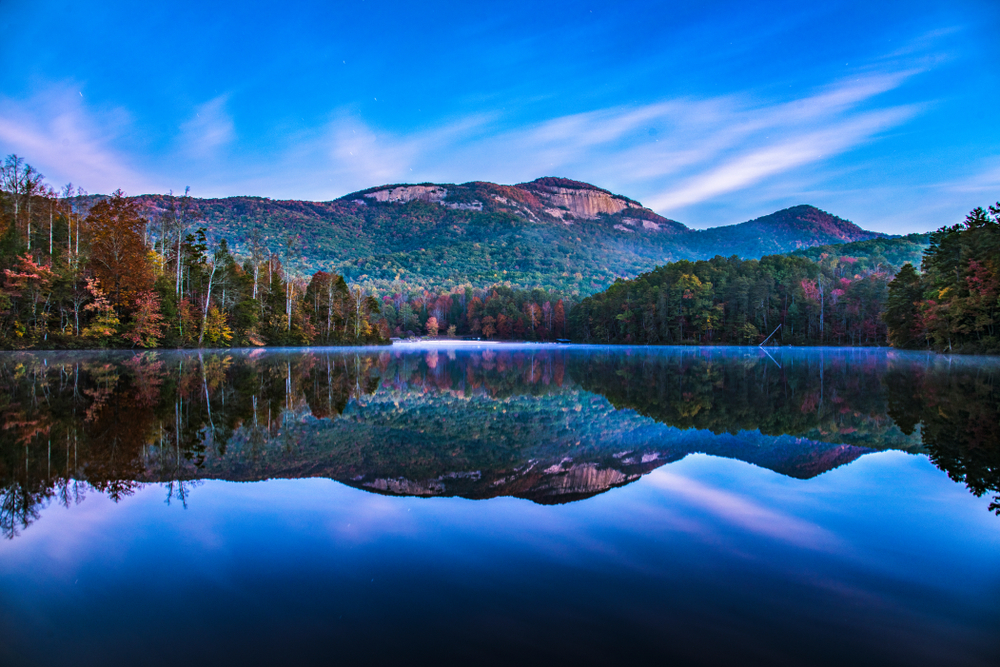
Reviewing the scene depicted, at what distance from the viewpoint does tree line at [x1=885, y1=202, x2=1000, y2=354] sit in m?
31.3

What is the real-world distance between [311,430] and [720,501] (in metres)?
6.08

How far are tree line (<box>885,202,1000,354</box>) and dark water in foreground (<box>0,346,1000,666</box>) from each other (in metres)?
31.8

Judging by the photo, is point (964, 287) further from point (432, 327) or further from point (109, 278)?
point (432, 327)

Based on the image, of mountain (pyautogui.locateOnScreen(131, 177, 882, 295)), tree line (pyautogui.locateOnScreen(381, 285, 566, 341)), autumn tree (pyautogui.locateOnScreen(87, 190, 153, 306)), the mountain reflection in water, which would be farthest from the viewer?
mountain (pyautogui.locateOnScreen(131, 177, 882, 295))

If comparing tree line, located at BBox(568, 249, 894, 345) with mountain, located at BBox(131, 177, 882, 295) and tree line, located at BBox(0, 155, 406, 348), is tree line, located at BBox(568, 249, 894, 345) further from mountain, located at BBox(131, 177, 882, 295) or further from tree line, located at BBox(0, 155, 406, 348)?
tree line, located at BBox(0, 155, 406, 348)

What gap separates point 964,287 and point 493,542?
139ft

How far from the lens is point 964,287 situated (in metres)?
33.6

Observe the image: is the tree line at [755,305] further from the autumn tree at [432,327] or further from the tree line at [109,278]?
the tree line at [109,278]

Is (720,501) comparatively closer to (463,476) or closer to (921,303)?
(463,476)

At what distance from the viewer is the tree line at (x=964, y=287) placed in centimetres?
3128

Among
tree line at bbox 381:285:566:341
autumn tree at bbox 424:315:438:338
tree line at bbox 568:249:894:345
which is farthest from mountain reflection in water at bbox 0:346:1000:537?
autumn tree at bbox 424:315:438:338

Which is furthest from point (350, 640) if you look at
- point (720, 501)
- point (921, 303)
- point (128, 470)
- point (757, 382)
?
point (921, 303)

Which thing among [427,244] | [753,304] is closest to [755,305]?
[753,304]

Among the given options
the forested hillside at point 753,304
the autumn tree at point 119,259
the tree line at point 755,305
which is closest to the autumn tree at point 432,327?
the forested hillside at point 753,304
